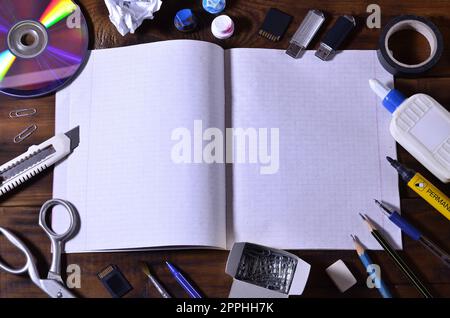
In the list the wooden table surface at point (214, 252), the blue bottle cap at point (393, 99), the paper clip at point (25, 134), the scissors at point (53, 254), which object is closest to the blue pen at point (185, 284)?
the wooden table surface at point (214, 252)

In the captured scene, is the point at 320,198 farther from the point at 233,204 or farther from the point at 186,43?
the point at 186,43

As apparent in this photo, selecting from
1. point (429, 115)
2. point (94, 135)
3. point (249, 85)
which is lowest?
point (94, 135)

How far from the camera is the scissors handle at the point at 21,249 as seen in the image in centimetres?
79

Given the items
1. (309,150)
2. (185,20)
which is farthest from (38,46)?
(309,150)

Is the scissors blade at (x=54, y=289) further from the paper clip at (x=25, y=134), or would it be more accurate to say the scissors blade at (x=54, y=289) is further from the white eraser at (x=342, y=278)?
the white eraser at (x=342, y=278)

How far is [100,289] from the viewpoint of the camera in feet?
2.62

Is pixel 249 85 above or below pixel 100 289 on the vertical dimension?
above

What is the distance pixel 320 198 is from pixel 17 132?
1.65ft

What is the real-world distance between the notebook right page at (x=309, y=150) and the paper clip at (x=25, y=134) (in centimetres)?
32

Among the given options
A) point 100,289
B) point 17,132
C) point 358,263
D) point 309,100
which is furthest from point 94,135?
point 358,263

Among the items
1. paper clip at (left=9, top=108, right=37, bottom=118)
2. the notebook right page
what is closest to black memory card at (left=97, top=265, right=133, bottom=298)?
the notebook right page

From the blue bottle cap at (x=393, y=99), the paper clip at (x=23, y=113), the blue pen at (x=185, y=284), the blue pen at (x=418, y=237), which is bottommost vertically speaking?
the blue pen at (x=185, y=284)

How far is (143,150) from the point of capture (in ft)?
2.65

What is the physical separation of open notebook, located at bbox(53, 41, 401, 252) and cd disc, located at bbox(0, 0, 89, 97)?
0.03 m
